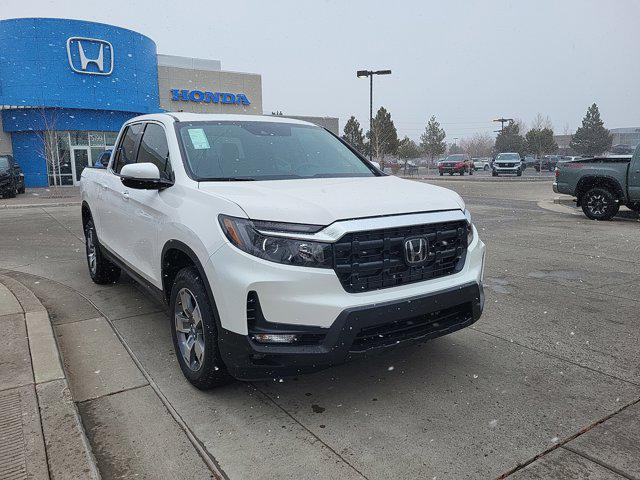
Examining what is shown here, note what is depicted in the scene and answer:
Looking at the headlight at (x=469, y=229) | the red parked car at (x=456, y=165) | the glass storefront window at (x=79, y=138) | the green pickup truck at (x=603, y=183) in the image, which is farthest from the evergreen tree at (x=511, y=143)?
the headlight at (x=469, y=229)

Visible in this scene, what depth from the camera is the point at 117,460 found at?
2.67 metres

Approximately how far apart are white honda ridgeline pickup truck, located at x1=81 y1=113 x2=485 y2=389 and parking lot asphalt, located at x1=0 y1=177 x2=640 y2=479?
36 centimetres

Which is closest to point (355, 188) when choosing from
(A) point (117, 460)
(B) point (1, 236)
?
(A) point (117, 460)

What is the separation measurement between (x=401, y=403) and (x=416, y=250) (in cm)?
98

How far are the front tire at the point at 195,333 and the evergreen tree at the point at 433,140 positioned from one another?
9461 cm

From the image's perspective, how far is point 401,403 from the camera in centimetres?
320

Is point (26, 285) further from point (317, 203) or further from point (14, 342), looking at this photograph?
point (317, 203)

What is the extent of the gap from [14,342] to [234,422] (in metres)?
2.11

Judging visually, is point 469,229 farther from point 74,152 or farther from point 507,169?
point 507,169

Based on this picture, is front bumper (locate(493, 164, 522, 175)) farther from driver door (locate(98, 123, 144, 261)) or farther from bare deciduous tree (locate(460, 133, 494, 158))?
bare deciduous tree (locate(460, 133, 494, 158))

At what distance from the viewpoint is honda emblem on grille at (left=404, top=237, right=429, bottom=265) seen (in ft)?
9.82

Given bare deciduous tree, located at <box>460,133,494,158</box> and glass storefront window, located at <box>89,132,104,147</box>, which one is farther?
bare deciduous tree, located at <box>460,133,494,158</box>

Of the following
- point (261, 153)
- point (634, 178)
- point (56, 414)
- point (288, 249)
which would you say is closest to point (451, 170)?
point (634, 178)

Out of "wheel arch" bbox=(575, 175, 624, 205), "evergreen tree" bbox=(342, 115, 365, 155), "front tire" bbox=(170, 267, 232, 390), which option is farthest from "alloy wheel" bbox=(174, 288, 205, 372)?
"evergreen tree" bbox=(342, 115, 365, 155)
